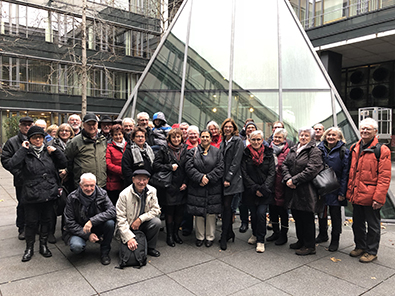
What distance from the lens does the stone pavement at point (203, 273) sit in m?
3.53

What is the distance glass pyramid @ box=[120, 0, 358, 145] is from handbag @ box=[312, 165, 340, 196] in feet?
9.53

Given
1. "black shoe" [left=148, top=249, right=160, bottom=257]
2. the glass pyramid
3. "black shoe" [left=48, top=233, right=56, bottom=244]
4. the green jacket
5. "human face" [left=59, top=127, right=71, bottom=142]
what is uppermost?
the glass pyramid

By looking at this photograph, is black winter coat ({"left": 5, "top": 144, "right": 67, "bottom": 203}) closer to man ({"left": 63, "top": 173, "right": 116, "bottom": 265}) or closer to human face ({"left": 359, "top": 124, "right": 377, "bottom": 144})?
man ({"left": 63, "top": 173, "right": 116, "bottom": 265})

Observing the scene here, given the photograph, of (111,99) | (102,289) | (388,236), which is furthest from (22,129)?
(111,99)

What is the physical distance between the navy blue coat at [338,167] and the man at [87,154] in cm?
346

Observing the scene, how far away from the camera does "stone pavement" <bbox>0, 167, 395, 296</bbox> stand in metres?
3.53

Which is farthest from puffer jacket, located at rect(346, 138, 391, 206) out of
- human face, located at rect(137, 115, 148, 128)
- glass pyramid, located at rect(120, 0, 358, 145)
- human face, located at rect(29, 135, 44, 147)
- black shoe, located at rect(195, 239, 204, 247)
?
human face, located at rect(29, 135, 44, 147)

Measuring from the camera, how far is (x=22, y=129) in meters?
4.98

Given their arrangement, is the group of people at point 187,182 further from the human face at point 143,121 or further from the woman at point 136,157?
the human face at point 143,121

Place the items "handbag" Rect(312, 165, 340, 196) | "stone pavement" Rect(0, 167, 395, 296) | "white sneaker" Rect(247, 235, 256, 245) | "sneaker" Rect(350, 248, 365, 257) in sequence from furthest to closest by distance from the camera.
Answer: "white sneaker" Rect(247, 235, 256, 245) → "sneaker" Rect(350, 248, 365, 257) → "handbag" Rect(312, 165, 340, 196) → "stone pavement" Rect(0, 167, 395, 296)

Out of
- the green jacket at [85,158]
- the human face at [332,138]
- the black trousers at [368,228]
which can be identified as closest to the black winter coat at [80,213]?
the green jacket at [85,158]

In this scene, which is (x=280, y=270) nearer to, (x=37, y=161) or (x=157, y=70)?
(x=37, y=161)

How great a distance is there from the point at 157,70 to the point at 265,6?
10.9 ft

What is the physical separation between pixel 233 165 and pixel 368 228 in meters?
2.10
